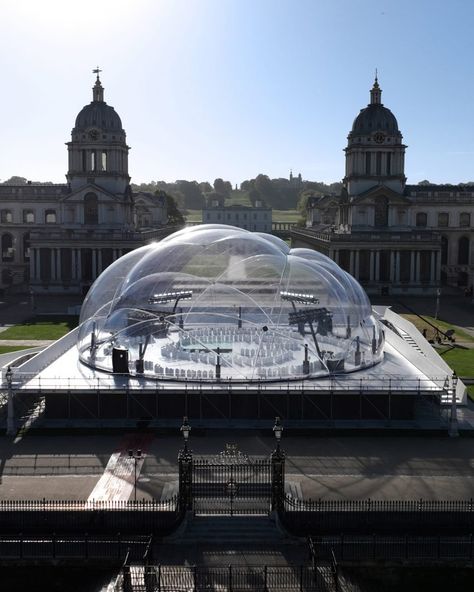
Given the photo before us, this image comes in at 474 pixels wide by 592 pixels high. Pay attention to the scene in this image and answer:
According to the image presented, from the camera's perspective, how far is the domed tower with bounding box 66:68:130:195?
81.7 metres

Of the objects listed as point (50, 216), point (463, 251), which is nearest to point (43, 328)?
point (50, 216)

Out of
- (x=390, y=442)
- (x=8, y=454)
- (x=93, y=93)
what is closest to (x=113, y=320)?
(x=8, y=454)

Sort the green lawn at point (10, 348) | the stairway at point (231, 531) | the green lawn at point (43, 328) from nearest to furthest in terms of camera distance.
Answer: the stairway at point (231, 531)
the green lawn at point (10, 348)
the green lawn at point (43, 328)

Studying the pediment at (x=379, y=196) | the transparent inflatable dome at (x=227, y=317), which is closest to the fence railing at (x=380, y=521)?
the transparent inflatable dome at (x=227, y=317)

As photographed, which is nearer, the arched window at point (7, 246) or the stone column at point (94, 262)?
the stone column at point (94, 262)

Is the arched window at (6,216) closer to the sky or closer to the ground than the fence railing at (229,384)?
closer to the sky

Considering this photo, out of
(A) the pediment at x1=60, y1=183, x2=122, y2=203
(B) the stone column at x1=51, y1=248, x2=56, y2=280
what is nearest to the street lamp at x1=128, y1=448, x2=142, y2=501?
(B) the stone column at x1=51, y1=248, x2=56, y2=280

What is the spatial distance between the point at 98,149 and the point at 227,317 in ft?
157

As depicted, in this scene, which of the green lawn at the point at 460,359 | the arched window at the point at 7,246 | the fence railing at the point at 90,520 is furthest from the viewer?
the arched window at the point at 7,246

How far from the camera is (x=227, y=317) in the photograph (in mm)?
39812

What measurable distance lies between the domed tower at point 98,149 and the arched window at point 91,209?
1.54 m

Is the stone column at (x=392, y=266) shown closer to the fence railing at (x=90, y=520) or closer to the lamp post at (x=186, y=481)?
the lamp post at (x=186, y=481)

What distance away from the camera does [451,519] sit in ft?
74.7

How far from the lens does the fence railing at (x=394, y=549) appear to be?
69.7 ft
